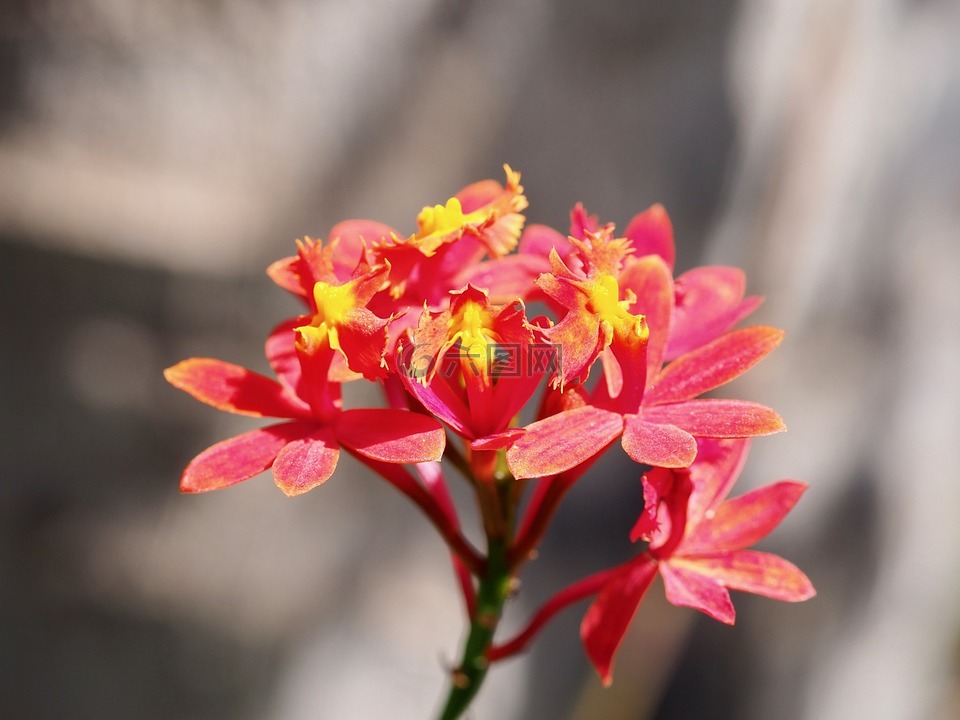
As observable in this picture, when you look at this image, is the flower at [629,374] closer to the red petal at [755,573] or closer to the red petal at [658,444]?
the red petal at [658,444]

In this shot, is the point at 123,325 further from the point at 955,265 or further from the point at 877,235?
the point at 955,265

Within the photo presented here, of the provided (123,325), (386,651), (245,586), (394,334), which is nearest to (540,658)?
(386,651)

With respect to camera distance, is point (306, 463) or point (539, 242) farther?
point (539, 242)

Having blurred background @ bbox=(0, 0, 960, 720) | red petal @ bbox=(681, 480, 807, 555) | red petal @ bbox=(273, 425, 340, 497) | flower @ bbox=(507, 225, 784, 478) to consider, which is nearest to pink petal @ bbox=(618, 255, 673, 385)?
flower @ bbox=(507, 225, 784, 478)

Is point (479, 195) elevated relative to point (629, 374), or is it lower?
elevated

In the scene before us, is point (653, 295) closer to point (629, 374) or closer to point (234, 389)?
point (629, 374)

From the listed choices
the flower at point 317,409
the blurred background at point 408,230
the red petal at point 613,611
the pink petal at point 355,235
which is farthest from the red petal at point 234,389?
the blurred background at point 408,230

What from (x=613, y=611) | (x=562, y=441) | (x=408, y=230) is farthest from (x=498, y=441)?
(x=408, y=230)
